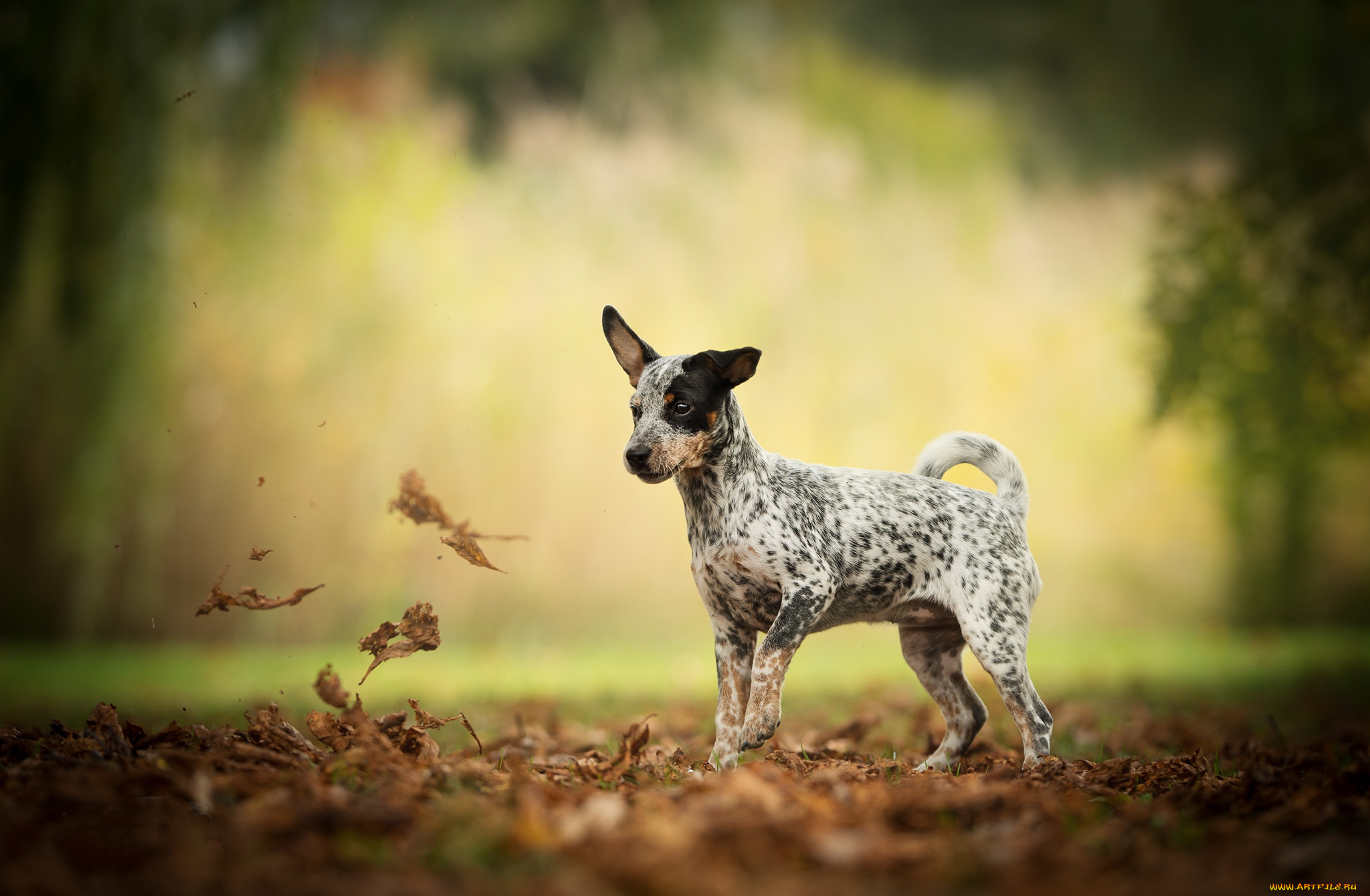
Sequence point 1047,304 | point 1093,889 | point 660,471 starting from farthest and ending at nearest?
1. point 1047,304
2. point 660,471
3. point 1093,889

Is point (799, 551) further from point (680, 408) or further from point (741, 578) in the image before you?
point (680, 408)

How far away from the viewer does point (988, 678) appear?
30.5 ft

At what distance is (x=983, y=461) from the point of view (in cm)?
479

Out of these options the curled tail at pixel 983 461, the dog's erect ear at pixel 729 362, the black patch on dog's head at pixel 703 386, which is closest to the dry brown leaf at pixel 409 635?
the black patch on dog's head at pixel 703 386

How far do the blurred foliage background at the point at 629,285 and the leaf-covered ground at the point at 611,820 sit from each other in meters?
6.36

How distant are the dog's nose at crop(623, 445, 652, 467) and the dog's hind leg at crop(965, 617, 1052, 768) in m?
1.62

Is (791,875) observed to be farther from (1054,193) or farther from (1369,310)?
(1054,193)

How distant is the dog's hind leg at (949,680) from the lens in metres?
4.48

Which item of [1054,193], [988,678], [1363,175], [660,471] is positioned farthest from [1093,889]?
[1054,193]

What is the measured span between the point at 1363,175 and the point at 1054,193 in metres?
5.07

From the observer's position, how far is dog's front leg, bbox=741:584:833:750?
376 cm

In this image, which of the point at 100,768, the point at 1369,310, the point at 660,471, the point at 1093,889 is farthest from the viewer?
the point at 1369,310

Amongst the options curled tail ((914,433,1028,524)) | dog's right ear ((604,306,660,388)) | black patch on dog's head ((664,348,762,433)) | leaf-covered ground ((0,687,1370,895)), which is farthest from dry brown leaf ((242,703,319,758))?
curled tail ((914,433,1028,524))

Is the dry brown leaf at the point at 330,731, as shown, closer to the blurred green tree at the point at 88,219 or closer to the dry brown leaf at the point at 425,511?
the dry brown leaf at the point at 425,511
